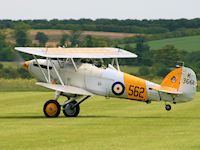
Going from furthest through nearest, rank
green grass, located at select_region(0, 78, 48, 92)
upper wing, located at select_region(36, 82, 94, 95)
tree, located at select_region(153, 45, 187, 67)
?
1. tree, located at select_region(153, 45, 187, 67)
2. green grass, located at select_region(0, 78, 48, 92)
3. upper wing, located at select_region(36, 82, 94, 95)

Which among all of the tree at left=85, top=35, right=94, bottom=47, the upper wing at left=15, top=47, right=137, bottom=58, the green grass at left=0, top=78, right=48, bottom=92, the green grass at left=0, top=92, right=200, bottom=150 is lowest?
the green grass at left=0, top=92, right=200, bottom=150

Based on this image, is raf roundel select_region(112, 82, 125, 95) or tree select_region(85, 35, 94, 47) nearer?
raf roundel select_region(112, 82, 125, 95)

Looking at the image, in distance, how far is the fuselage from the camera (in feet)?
97.6

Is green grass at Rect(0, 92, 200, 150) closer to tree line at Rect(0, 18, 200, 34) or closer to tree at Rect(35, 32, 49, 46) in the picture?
tree at Rect(35, 32, 49, 46)

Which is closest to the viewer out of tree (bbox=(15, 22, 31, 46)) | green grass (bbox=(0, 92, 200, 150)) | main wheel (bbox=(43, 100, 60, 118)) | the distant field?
green grass (bbox=(0, 92, 200, 150))

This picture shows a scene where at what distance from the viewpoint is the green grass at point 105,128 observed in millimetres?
20344

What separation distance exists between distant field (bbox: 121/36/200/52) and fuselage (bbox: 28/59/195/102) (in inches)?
2018

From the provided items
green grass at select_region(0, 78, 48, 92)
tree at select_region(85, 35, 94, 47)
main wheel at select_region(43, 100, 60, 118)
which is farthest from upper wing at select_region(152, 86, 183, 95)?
tree at select_region(85, 35, 94, 47)

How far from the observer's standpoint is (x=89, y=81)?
3075 cm

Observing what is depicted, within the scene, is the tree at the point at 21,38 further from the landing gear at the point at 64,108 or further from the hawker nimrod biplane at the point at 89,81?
the landing gear at the point at 64,108

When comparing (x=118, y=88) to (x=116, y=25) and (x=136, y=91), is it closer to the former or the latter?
(x=136, y=91)

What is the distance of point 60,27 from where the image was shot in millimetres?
103562

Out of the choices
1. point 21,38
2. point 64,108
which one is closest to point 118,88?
point 64,108

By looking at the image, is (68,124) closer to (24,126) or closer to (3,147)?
(24,126)
